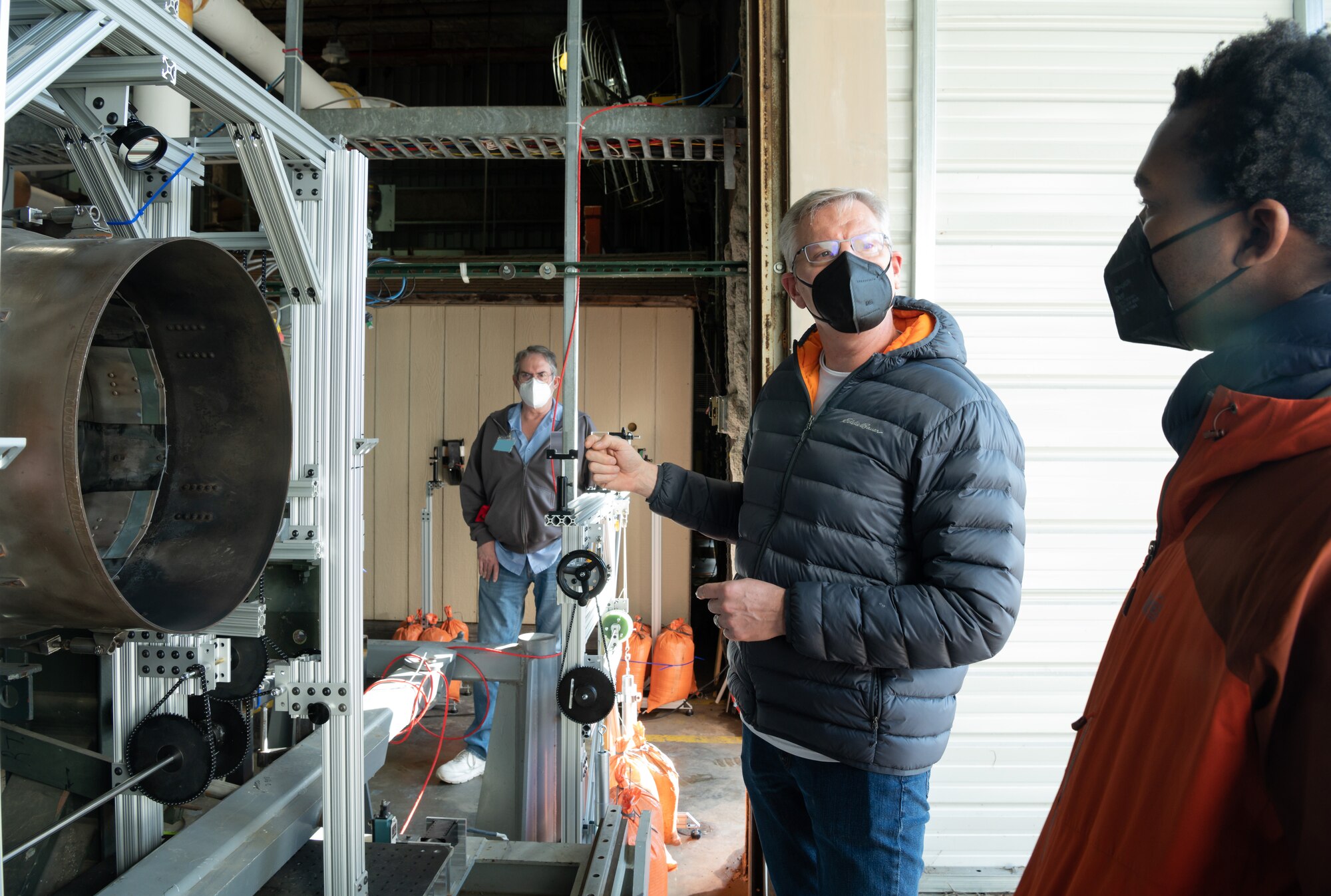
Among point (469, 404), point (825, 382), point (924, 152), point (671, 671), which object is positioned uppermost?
point (924, 152)

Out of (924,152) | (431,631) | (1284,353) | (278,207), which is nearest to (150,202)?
(278,207)

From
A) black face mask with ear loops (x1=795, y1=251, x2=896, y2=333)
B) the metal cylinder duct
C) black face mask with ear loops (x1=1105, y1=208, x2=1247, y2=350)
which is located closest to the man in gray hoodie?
the metal cylinder duct

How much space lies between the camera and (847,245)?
1.42 m

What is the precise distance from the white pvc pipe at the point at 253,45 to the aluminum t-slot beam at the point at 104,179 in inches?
77.7

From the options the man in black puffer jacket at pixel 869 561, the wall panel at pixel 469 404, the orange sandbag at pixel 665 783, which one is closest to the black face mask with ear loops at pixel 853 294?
the man in black puffer jacket at pixel 869 561

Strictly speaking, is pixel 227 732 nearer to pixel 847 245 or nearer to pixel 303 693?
pixel 303 693

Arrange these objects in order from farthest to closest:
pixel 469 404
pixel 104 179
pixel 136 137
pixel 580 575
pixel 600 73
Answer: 1. pixel 469 404
2. pixel 600 73
3. pixel 580 575
4. pixel 104 179
5. pixel 136 137

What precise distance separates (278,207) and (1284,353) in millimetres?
1644

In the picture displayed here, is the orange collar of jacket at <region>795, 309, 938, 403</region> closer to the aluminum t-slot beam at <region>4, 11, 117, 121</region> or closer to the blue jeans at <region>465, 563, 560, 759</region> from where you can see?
the aluminum t-slot beam at <region>4, 11, 117, 121</region>

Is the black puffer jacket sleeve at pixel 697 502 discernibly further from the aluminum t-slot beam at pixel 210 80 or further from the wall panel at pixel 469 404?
the wall panel at pixel 469 404

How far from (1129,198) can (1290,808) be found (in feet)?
8.56

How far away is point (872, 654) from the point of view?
4.09ft

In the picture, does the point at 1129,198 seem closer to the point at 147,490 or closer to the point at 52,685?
the point at 147,490

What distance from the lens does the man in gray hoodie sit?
3852 mm
